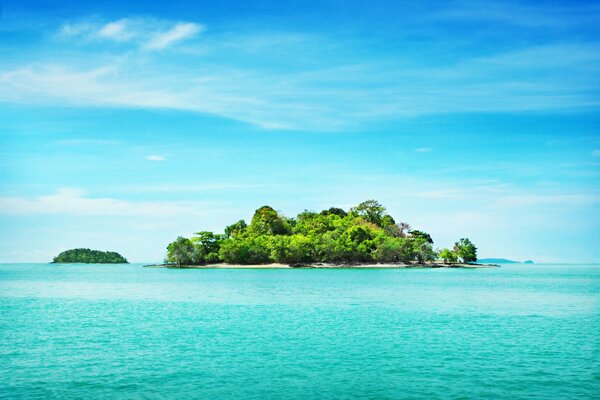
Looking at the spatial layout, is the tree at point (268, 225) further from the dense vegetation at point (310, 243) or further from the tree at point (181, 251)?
the tree at point (181, 251)

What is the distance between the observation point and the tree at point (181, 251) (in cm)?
15050

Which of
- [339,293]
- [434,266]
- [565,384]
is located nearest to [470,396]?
[565,384]

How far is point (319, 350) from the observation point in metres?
23.7

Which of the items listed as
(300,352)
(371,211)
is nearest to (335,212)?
(371,211)

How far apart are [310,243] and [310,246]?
1.37m

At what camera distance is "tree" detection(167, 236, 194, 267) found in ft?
494

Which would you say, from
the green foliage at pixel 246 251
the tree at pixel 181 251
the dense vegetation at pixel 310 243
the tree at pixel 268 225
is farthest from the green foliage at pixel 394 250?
the tree at pixel 181 251

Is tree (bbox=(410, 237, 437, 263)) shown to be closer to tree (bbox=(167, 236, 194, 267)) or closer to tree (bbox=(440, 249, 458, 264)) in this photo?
tree (bbox=(440, 249, 458, 264))

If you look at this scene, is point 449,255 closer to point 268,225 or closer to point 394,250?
point 394,250

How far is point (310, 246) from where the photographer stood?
141875 mm

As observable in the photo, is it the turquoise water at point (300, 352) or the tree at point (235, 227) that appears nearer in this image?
the turquoise water at point (300, 352)

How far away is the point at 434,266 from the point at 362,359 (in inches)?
5491

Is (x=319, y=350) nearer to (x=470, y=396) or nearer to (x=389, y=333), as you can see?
(x=389, y=333)

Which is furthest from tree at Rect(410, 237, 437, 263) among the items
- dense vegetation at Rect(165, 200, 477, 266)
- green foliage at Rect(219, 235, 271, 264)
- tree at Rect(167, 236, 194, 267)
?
tree at Rect(167, 236, 194, 267)
